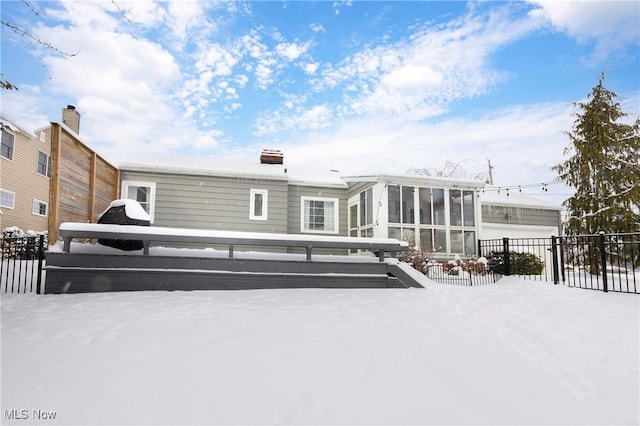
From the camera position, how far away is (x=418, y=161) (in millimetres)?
33406

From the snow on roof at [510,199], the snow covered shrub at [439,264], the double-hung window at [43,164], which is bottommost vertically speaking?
the snow covered shrub at [439,264]

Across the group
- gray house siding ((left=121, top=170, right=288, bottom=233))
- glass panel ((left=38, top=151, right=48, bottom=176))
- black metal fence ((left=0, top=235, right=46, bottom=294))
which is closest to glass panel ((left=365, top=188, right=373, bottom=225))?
gray house siding ((left=121, top=170, right=288, bottom=233))

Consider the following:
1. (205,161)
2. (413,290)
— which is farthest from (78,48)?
(205,161)

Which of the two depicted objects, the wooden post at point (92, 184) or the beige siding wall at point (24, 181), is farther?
the beige siding wall at point (24, 181)

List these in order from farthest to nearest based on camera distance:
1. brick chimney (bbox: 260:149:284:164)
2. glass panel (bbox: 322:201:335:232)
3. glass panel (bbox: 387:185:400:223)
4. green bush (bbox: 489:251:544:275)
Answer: brick chimney (bbox: 260:149:284:164) < glass panel (bbox: 322:201:335:232) < glass panel (bbox: 387:185:400:223) < green bush (bbox: 489:251:544:275)

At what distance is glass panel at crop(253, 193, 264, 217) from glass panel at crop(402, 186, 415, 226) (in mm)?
5303

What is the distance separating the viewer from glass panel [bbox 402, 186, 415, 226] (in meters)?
13.3

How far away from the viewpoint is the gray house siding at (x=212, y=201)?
13102 millimetres

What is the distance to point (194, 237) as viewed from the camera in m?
7.33

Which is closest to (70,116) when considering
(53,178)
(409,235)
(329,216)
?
(53,178)

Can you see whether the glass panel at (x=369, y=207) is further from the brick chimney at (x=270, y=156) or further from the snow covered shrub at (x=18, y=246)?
the snow covered shrub at (x=18, y=246)

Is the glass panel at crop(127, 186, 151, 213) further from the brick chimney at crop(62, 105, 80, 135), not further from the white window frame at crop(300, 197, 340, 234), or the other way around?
the white window frame at crop(300, 197, 340, 234)

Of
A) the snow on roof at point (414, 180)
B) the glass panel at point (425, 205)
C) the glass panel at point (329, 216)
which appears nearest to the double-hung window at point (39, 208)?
the glass panel at point (329, 216)

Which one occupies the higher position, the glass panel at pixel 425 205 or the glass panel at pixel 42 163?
the glass panel at pixel 42 163
